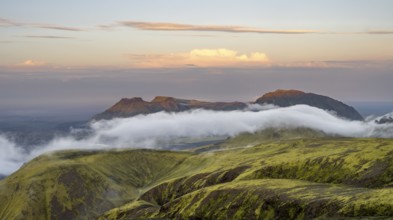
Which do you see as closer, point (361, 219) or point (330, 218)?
point (361, 219)

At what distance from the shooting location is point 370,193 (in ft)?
655

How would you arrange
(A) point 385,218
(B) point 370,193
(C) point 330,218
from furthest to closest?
(B) point 370,193
(C) point 330,218
(A) point 385,218

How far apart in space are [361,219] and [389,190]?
3194 cm

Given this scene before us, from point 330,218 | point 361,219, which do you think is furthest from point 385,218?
point 330,218

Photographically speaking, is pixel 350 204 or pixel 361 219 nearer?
pixel 361 219

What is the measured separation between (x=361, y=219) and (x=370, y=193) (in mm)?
30384

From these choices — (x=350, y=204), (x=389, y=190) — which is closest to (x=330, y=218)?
(x=350, y=204)

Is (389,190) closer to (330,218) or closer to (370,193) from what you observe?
(370,193)

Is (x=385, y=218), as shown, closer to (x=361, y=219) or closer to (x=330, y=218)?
(x=361, y=219)

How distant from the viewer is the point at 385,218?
16638 centimetres

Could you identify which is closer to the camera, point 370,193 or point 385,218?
point 385,218

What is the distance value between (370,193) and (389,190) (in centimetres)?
758

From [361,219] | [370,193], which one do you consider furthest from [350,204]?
[361,219]

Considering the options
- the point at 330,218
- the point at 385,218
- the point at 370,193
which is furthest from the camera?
the point at 370,193
